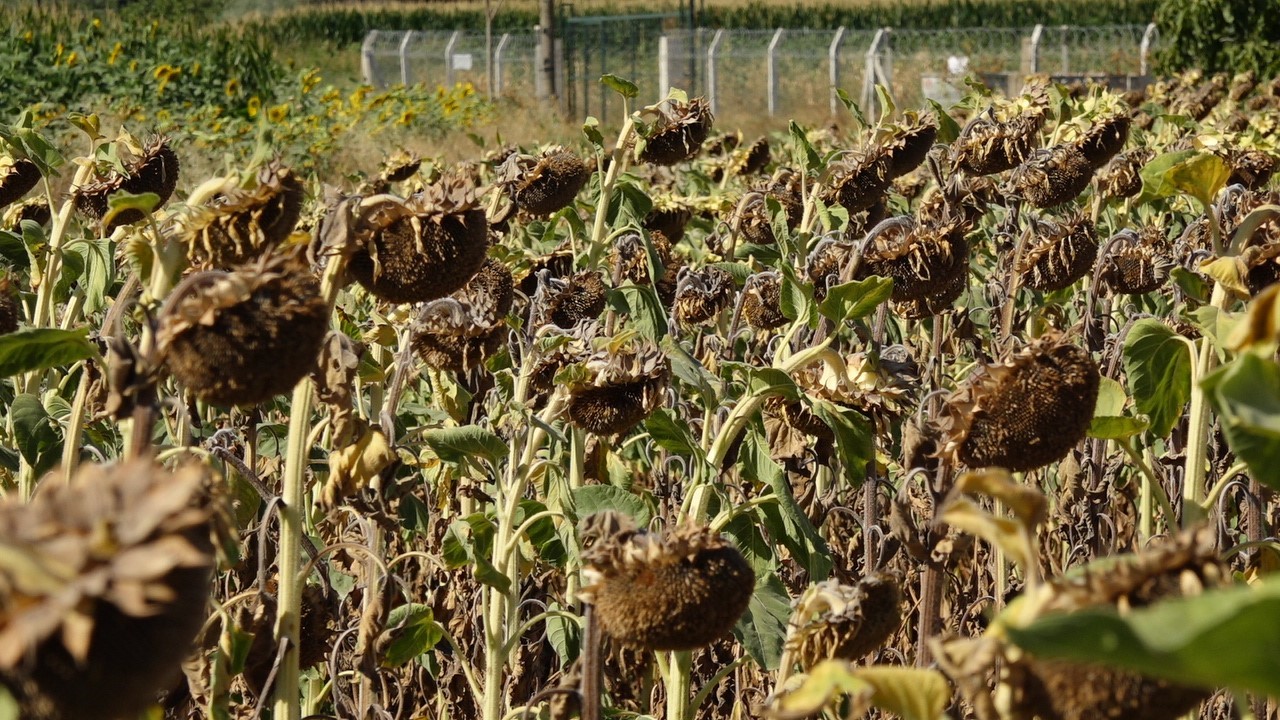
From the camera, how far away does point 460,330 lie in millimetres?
2402

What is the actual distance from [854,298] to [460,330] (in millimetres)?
728

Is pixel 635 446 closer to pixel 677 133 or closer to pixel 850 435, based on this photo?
pixel 677 133

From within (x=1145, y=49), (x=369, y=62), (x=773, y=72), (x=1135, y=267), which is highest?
(x=1135, y=267)

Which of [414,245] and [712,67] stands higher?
[414,245]

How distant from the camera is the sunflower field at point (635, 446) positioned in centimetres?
87

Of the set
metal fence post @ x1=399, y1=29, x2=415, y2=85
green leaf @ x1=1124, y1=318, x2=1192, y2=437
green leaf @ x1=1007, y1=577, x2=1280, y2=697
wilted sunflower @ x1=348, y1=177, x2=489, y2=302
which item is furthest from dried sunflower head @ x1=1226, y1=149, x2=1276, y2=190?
metal fence post @ x1=399, y1=29, x2=415, y2=85

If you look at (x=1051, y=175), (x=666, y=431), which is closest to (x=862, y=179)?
(x=1051, y=175)

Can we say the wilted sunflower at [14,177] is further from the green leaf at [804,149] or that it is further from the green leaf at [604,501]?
the green leaf at [804,149]

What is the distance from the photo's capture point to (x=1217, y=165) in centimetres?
170

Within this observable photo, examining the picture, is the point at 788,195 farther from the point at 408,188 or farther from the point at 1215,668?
the point at 1215,668

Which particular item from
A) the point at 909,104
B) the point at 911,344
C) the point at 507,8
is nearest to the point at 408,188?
the point at 911,344

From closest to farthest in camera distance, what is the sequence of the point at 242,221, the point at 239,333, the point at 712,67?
the point at 239,333, the point at 242,221, the point at 712,67

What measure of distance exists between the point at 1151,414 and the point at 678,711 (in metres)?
0.72

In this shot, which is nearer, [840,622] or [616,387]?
[840,622]
